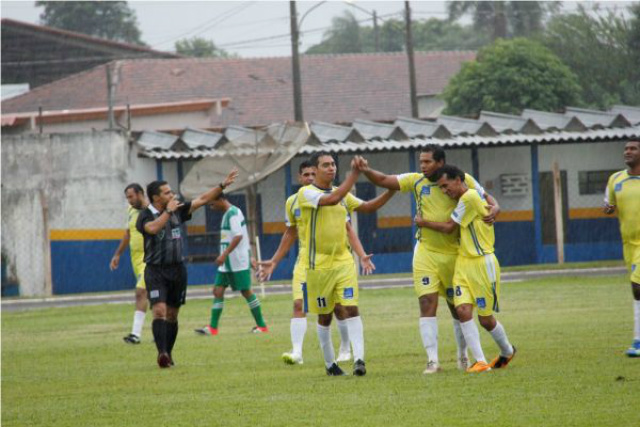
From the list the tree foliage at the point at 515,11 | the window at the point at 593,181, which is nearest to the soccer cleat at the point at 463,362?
the window at the point at 593,181

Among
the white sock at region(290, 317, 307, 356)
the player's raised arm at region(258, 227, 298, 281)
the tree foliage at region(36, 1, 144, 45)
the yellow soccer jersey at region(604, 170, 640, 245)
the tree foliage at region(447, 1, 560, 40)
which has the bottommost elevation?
the white sock at region(290, 317, 307, 356)

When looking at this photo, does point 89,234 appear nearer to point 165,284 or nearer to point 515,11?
point 165,284

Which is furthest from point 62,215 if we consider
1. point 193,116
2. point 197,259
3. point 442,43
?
point 442,43

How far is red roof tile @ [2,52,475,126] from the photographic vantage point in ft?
183

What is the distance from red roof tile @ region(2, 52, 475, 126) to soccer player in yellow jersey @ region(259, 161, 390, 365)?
39.8 m

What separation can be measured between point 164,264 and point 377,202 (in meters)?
3.13

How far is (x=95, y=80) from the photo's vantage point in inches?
2247

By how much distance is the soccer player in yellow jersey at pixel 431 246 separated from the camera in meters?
11.9

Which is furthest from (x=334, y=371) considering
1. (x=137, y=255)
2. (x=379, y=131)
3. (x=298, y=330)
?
(x=379, y=131)

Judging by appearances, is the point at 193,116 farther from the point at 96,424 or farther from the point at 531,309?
the point at 96,424

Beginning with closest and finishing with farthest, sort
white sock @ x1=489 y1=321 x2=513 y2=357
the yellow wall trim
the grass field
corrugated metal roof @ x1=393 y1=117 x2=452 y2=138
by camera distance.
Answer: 1. the grass field
2. white sock @ x1=489 y1=321 x2=513 y2=357
3. the yellow wall trim
4. corrugated metal roof @ x1=393 y1=117 x2=452 y2=138

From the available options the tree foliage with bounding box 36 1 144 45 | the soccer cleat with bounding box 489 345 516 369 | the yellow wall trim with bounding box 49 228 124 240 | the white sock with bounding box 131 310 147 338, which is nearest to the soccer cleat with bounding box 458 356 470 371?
the soccer cleat with bounding box 489 345 516 369

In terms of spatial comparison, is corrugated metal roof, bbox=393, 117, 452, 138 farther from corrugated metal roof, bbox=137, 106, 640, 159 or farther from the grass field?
the grass field

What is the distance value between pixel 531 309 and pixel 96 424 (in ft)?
36.8
